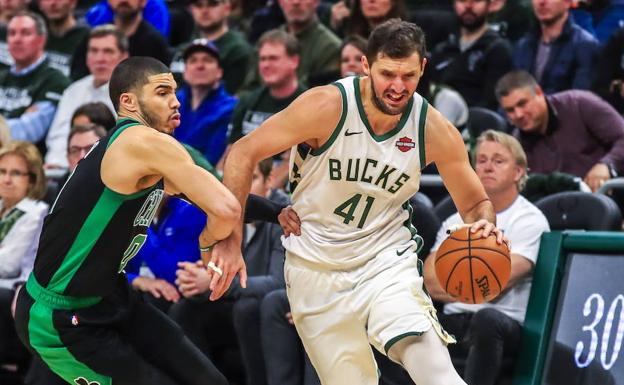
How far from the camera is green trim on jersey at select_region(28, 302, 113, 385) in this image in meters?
5.19

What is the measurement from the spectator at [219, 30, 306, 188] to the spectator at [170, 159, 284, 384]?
1.55 meters

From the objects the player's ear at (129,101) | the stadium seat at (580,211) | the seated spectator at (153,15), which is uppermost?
the player's ear at (129,101)

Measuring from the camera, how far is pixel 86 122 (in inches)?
330

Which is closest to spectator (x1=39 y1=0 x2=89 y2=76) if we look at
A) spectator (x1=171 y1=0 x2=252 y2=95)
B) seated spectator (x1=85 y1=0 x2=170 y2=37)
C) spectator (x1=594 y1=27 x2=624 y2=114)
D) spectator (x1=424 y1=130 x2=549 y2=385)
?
seated spectator (x1=85 y1=0 x2=170 y2=37)

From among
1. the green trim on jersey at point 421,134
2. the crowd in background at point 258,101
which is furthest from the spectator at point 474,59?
the green trim on jersey at point 421,134

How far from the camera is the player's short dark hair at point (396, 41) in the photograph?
5.29 meters

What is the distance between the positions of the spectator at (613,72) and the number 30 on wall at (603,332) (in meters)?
2.70

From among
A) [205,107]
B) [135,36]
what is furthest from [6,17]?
[205,107]

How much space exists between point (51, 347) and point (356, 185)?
60.8 inches

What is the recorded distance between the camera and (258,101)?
9.27 meters

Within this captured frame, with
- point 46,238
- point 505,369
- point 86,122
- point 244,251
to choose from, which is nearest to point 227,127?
point 86,122

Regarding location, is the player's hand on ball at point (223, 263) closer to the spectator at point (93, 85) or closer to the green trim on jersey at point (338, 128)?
the green trim on jersey at point (338, 128)

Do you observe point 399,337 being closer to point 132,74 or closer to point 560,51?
point 132,74

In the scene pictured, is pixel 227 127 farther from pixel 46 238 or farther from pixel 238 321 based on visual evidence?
pixel 46 238
